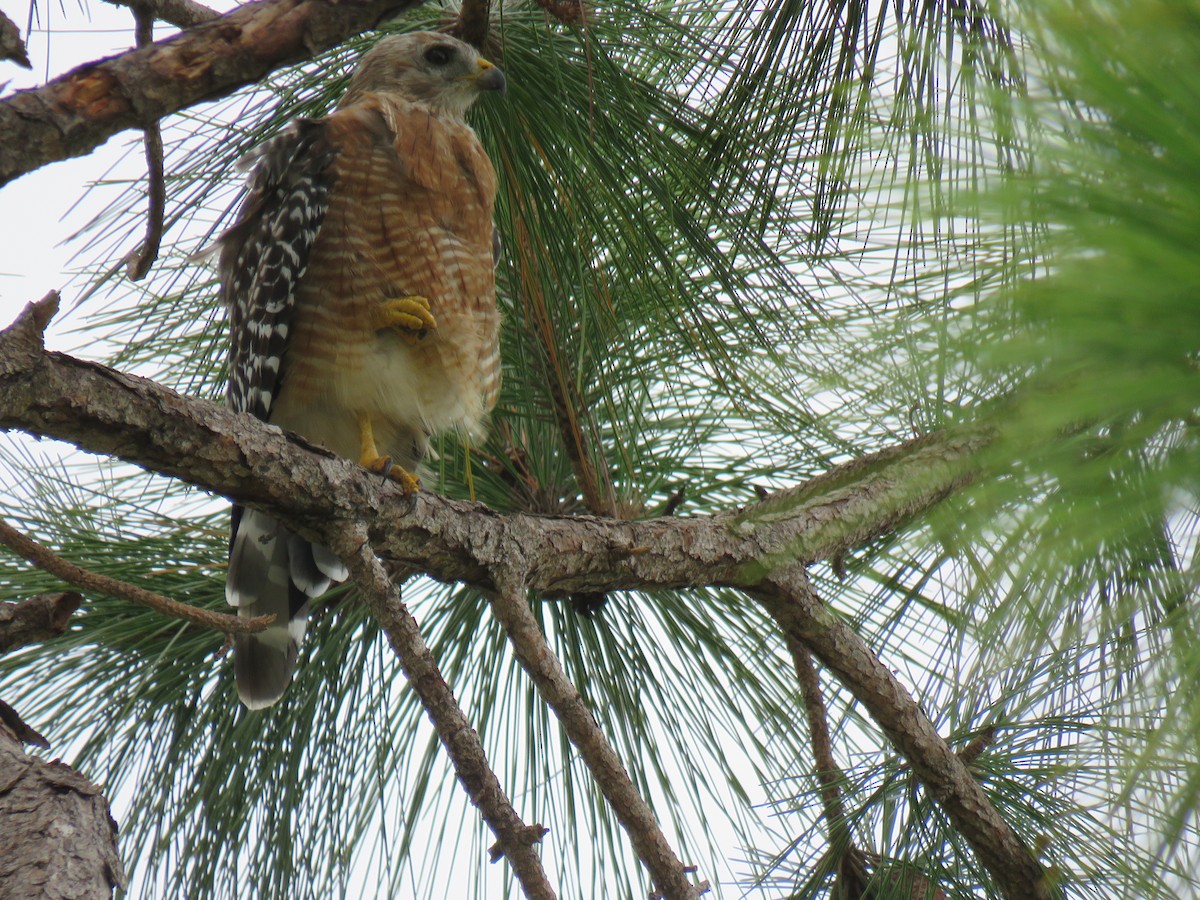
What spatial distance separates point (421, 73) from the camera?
287 centimetres

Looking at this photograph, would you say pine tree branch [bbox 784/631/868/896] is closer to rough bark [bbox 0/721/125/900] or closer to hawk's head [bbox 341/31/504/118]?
rough bark [bbox 0/721/125/900]

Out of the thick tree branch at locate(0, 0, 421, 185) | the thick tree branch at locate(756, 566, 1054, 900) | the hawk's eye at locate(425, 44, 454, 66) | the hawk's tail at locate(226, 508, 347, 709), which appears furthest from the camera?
the hawk's eye at locate(425, 44, 454, 66)

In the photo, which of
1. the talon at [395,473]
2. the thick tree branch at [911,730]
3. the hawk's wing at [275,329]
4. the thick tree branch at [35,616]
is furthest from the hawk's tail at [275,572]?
the thick tree branch at [911,730]

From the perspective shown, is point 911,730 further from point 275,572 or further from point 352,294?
point 352,294

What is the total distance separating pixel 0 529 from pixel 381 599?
1.65 ft

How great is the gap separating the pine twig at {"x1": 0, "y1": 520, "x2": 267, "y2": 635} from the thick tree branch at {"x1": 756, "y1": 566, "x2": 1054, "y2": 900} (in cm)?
105

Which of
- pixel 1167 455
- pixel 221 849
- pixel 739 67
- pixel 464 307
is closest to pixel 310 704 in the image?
pixel 221 849

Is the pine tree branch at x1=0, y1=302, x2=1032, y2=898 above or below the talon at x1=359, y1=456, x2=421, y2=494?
below

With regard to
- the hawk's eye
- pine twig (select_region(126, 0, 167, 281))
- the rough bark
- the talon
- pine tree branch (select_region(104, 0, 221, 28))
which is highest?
the hawk's eye

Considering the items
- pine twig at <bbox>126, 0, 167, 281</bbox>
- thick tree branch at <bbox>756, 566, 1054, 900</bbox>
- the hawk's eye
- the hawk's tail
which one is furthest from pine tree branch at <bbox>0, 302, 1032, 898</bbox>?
the hawk's eye

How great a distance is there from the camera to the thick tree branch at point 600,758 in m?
1.49

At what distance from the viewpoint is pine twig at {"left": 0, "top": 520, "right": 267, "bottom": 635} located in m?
1.31

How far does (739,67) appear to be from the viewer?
1926 mm

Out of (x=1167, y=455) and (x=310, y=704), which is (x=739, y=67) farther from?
(x=310, y=704)
